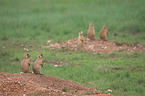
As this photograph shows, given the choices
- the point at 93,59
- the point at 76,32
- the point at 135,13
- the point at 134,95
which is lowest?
the point at 134,95

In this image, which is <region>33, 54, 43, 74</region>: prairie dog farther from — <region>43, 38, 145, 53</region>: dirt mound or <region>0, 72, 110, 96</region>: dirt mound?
<region>43, 38, 145, 53</region>: dirt mound

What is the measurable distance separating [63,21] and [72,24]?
111 centimetres

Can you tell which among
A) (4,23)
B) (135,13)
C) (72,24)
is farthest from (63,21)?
(135,13)

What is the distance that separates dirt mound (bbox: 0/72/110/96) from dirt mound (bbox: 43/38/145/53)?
5.53 metres

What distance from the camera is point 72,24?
62.0 feet

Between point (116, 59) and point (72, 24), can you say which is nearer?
point (116, 59)

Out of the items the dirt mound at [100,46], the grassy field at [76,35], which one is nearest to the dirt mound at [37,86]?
the grassy field at [76,35]

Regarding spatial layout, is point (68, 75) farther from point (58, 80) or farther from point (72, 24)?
point (72, 24)

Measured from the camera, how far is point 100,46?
1359 centimetres

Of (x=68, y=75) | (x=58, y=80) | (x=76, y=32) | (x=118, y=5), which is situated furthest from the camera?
(x=118, y=5)

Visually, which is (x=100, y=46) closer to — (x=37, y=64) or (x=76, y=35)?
(x=76, y=35)

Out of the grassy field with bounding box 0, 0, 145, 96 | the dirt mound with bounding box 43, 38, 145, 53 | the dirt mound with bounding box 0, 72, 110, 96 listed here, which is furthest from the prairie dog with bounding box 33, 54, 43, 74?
the dirt mound with bounding box 43, 38, 145, 53

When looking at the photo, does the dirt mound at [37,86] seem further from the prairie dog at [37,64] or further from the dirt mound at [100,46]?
the dirt mound at [100,46]

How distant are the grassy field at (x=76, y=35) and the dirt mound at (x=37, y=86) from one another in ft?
3.18
